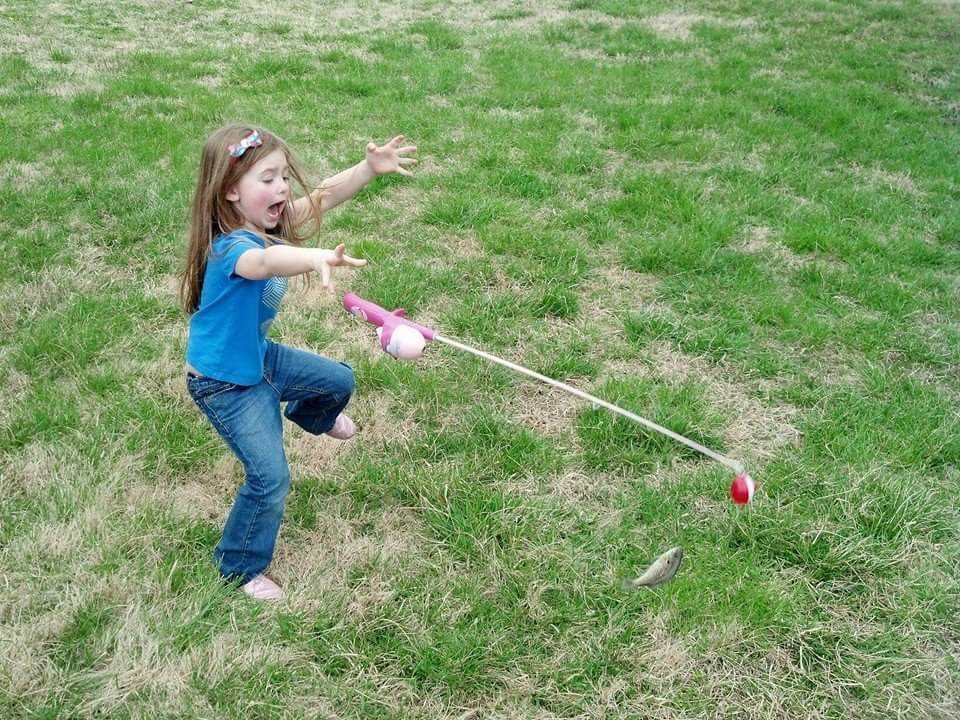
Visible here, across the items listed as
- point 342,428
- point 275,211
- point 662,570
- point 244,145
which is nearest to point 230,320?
point 275,211

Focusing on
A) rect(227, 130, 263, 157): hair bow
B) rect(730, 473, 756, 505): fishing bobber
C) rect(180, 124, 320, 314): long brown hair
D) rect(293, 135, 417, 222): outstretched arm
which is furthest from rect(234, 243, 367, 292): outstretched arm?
rect(730, 473, 756, 505): fishing bobber

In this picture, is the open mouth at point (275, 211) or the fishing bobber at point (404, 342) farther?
the open mouth at point (275, 211)

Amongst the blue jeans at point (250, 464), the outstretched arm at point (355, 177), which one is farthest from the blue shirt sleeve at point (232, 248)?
the outstretched arm at point (355, 177)

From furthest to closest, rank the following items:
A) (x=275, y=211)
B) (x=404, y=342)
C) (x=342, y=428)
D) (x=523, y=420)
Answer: (x=523, y=420) → (x=342, y=428) → (x=275, y=211) → (x=404, y=342)

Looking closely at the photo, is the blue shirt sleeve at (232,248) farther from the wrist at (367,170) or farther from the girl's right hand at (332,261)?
the wrist at (367,170)

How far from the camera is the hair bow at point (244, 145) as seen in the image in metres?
2.78

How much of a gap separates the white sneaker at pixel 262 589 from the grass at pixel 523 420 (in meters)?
0.05

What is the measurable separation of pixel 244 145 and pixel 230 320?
568 millimetres

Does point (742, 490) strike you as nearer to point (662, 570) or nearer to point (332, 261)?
point (662, 570)

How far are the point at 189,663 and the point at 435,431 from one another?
1.44 meters

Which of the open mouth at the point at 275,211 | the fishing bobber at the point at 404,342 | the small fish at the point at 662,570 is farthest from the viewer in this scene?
the open mouth at the point at 275,211

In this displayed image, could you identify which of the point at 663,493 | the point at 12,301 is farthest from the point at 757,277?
the point at 12,301

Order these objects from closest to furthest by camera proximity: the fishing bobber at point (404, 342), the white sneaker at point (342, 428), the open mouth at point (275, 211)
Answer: the fishing bobber at point (404, 342) → the open mouth at point (275, 211) → the white sneaker at point (342, 428)

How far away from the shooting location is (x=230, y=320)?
281 centimetres
